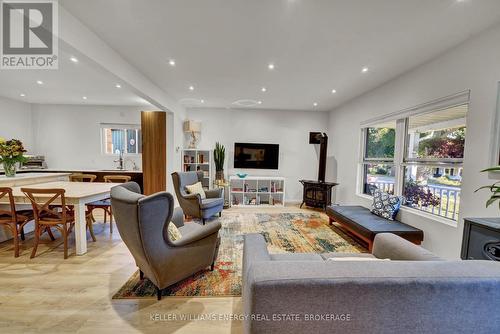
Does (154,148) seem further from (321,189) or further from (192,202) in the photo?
(321,189)

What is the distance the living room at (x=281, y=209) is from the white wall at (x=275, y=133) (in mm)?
682

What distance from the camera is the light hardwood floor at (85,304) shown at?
64.4 inches

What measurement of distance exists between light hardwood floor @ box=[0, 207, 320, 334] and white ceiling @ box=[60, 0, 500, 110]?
2.75m

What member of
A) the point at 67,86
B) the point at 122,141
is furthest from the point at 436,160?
the point at 122,141

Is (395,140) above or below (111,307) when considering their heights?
above

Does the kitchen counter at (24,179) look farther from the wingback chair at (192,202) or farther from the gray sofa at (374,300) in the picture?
the gray sofa at (374,300)

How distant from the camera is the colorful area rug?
6.75ft

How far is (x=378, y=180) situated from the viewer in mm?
4137

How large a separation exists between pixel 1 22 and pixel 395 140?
18.0 ft

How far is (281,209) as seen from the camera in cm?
535

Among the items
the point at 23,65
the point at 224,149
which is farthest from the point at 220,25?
the point at 224,149

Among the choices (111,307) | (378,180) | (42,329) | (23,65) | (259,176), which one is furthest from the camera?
(259,176)

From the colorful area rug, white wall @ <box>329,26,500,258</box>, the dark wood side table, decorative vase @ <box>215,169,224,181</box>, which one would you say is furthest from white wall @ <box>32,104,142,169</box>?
the dark wood side table

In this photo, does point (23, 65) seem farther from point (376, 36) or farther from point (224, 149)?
point (376, 36)
